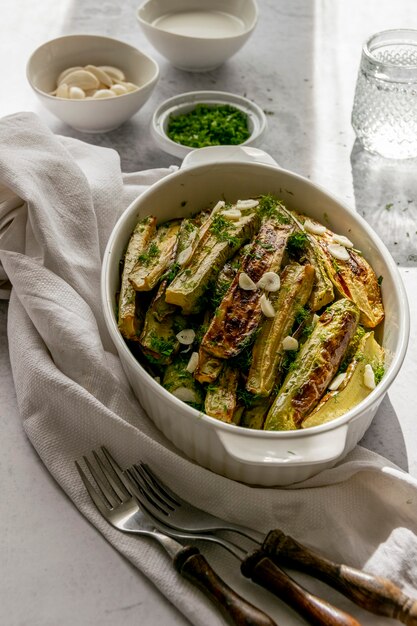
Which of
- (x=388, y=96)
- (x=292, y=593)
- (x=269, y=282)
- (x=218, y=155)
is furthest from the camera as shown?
(x=388, y=96)

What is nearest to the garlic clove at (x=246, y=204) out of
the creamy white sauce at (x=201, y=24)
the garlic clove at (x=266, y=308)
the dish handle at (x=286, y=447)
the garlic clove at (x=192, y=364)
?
the garlic clove at (x=266, y=308)

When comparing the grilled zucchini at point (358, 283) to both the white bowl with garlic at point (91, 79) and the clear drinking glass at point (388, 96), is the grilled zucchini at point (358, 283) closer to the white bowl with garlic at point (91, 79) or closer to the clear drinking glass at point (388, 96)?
the clear drinking glass at point (388, 96)

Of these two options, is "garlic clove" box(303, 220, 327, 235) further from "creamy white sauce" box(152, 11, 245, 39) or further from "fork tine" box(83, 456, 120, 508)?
"creamy white sauce" box(152, 11, 245, 39)

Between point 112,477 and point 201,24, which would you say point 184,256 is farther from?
point 201,24

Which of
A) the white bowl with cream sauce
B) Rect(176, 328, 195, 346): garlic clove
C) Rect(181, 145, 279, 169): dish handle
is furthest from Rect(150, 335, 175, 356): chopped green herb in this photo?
the white bowl with cream sauce

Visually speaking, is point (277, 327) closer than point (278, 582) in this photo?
No

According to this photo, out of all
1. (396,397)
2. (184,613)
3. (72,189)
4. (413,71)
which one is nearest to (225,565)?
(184,613)

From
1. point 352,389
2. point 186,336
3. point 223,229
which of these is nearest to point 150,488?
point 186,336
